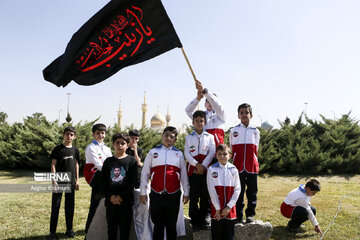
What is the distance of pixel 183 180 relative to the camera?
11.5 feet

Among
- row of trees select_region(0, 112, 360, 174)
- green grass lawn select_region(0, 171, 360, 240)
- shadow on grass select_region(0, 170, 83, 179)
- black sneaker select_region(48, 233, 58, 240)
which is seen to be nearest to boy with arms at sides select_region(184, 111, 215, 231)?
green grass lawn select_region(0, 171, 360, 240)

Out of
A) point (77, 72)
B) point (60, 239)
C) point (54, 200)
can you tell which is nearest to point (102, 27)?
point (77, 72)

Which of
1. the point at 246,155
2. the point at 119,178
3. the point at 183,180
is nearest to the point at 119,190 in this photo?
the point at 119,178

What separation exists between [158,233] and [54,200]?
1.96 m

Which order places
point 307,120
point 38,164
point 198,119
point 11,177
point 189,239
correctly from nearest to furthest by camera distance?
1. point 198,119
2. point 189,239
3. point 11,177
4. point 38,164
5. point 307,120

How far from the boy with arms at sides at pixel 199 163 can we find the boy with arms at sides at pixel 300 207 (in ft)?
5.78

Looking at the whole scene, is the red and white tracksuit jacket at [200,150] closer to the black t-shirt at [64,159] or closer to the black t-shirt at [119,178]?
the black t-shirt at [119,178]

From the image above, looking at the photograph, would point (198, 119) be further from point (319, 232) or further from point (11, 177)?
point (11, 177)

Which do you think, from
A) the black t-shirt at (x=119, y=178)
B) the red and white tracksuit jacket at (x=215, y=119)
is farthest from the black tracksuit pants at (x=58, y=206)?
the red and white tracksuit jacket at (x=215, y=119)

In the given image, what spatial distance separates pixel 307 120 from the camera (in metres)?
13.5

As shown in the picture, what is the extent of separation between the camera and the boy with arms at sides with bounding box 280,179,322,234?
4.47 meters

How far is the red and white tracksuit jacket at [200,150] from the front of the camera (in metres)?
3.73

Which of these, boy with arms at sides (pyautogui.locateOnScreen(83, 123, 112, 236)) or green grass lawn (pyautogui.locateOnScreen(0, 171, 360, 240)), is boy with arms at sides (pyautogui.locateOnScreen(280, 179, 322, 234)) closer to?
green grass lawn (pyautogui.locateOnScreen(0, 171, 360, 240))

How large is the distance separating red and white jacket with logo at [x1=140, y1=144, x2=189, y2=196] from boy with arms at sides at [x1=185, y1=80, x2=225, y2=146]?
808mm
